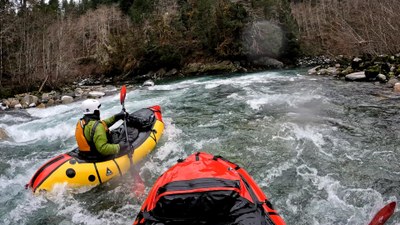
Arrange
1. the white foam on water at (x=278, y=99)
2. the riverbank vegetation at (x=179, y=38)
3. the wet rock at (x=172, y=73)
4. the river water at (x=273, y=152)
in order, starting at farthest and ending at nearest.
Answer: the wet rock at (x=172, y=73)
the riverbank vegetation at (x=179, y=38)
the white foam on water at (x=278, y=99)
the river water at (x=273, y=152)

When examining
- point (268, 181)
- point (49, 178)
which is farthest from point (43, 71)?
point (268, 181)

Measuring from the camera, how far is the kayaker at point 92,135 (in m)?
4.80

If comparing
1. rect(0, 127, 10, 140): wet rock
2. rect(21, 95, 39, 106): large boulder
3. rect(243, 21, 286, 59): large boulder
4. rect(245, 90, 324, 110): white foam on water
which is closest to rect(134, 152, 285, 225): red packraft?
rect(245, 90, 324, 110): white foam on water

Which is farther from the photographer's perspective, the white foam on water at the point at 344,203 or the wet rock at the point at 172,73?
the wet rock at the point at 172,73

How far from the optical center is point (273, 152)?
5.91m

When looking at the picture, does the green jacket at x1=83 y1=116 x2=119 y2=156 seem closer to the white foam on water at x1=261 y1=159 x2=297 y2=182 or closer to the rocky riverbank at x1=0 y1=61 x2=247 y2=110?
the white foam on water at x1=261 y1=159 x2=297 y2=182

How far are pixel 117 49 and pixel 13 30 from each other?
12210 millimetres

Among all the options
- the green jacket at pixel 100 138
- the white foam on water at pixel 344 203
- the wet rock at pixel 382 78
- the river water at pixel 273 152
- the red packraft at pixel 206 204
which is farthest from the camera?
the wet rock at pixel 382 78

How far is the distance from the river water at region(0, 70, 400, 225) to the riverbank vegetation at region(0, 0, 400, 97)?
22.1 ft

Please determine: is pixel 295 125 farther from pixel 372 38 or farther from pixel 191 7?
pixel 191 7

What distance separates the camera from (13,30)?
1697 centimetres

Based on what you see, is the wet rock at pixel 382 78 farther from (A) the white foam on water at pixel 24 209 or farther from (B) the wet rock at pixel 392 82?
(A) the white foam on water at pixel 24 209

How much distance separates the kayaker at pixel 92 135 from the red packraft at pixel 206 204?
6.06 ft

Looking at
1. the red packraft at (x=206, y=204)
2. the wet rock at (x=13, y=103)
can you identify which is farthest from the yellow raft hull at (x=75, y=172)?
the wet rock at (x=13, y=103)
